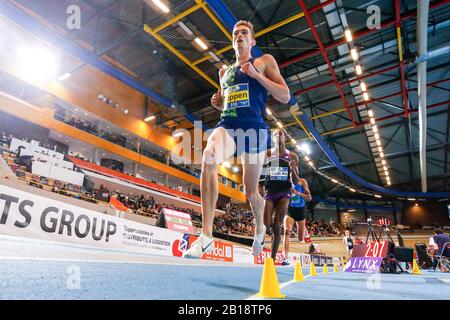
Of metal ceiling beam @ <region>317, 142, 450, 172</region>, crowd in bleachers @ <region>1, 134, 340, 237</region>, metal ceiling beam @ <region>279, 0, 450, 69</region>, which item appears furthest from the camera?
metal ceiling beam @ <region>317, 142, 450, 172</region>

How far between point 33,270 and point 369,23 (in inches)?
440

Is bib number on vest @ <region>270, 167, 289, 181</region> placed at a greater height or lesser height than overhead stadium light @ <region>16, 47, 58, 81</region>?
lesser

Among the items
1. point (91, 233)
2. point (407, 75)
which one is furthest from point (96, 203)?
point (407, 75)

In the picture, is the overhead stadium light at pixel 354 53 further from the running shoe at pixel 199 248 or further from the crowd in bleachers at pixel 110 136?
the crowd in bleachers at pixel 110 136

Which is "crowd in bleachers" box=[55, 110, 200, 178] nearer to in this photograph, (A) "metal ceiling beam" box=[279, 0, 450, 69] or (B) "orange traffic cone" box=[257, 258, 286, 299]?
(A) "metal ceiling beam" box=[279, 0, 450, 69]

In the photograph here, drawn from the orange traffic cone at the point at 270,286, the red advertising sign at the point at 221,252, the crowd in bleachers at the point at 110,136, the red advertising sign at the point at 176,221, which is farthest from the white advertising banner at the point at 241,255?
the crowd in bleachers at the point at 110,136

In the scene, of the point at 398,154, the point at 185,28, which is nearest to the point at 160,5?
the point at 185,28

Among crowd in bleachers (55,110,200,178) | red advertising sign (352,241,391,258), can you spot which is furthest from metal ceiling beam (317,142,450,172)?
red advertising sign (352,241,391,258)

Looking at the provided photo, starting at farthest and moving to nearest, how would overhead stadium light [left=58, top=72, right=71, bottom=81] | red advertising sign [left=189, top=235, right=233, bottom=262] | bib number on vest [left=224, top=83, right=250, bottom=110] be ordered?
1. overhead stadium light [left=58, top=72, right=71, bottom=81]
2. red advertising sign [left=189, top=235, right=233, bottom=262]
3. bib number on vest [left=224, top=83, right=250, bottom=110]

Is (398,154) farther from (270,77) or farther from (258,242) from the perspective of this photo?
(270,77)

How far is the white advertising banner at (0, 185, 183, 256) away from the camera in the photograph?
497 centimetres

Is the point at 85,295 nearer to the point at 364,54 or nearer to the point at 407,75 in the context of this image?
the point at 364,54

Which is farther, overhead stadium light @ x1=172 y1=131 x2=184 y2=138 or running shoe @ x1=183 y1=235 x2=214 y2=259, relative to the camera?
overhead stadium light @ x1=172 y1=131 x2=184 y2=138

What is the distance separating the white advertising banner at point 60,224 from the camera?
4.97m
